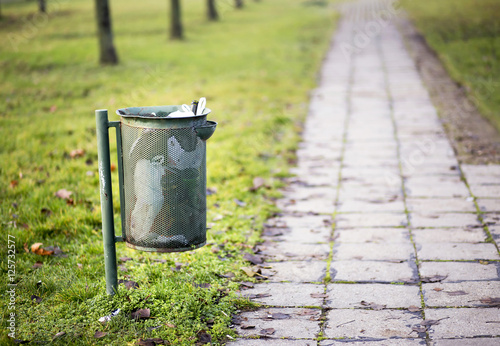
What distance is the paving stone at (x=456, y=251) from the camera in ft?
12.7

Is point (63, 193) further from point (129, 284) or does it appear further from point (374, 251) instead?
point (374, 251)

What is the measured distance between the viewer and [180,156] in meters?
3.16

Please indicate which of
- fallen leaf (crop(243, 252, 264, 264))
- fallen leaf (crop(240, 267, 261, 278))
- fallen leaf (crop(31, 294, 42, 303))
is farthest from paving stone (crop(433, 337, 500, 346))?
fallen leaf (crop(31, 294, 42, 303))

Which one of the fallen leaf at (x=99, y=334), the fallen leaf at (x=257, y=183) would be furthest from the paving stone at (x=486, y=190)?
the fallen leaf at (x=99, y=334)

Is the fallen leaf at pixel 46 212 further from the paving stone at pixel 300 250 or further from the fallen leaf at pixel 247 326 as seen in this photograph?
the fallen leaf at pixel 247 326

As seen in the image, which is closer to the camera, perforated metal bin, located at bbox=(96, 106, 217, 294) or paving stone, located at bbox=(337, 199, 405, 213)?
perforated metal bin, located at bbox=(96, 106, 217, 294)

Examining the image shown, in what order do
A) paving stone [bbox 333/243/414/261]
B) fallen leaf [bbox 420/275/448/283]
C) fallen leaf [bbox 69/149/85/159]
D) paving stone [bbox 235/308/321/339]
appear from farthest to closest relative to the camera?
fallen leaf [bbox 69/149/85/159], paving stone [bbox 333/243/414/261], fallen leaf [bbox 420/275/448/283], paving stone [bbox 235/308/321/339]

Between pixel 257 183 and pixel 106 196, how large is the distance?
2638 millimetres

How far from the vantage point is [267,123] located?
7.93m

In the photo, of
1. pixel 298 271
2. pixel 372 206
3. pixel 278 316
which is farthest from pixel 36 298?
pixel 372 206

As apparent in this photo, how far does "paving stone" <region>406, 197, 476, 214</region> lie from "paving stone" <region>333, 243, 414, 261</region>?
88 cm

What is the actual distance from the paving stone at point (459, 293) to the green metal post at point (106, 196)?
202 cm

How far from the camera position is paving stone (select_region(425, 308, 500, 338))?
286 cm

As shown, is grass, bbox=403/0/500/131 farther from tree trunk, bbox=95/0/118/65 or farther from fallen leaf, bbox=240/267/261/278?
tree trunk, bbox=95/0/118/65
